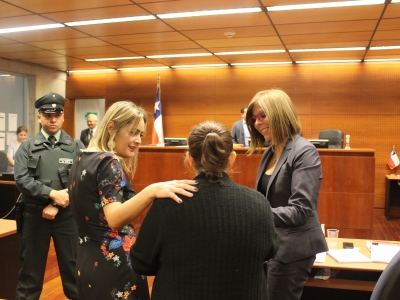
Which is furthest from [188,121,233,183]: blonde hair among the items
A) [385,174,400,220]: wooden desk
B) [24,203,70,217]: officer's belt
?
[385,174,400,220]: wooden desk

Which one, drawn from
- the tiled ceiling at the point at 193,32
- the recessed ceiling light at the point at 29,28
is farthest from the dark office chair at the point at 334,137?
the recessed ceiling light at the point at 29,28

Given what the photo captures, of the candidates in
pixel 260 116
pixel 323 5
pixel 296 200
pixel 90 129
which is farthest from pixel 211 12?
pixel 90 129

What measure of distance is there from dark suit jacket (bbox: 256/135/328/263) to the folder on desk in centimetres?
66

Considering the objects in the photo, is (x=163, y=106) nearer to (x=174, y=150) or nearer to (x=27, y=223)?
(x=174, y=150)

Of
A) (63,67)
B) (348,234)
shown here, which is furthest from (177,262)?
(63,67)

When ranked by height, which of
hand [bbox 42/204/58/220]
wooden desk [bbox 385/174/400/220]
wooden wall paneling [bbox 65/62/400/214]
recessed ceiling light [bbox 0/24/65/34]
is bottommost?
wooden desk [bbox 385/174/400/220]

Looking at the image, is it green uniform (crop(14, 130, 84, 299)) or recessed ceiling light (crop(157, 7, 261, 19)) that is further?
recessed ceiling light (crop(157, 7, 261, 19))

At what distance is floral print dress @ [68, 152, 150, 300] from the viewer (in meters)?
1.54

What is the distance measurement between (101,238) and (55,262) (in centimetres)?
353

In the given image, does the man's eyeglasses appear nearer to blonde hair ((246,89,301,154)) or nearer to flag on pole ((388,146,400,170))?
blonde hair ((246,89,301,154))

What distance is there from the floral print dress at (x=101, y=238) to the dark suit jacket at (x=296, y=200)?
0.62 m

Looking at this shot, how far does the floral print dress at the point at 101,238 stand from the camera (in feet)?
5.05

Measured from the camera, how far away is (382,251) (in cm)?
250

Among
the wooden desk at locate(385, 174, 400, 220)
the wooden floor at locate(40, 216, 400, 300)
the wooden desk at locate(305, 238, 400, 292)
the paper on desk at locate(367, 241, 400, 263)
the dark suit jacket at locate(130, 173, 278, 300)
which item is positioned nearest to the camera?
the dark suit jacket at locate(130, 173, 278, 300)
